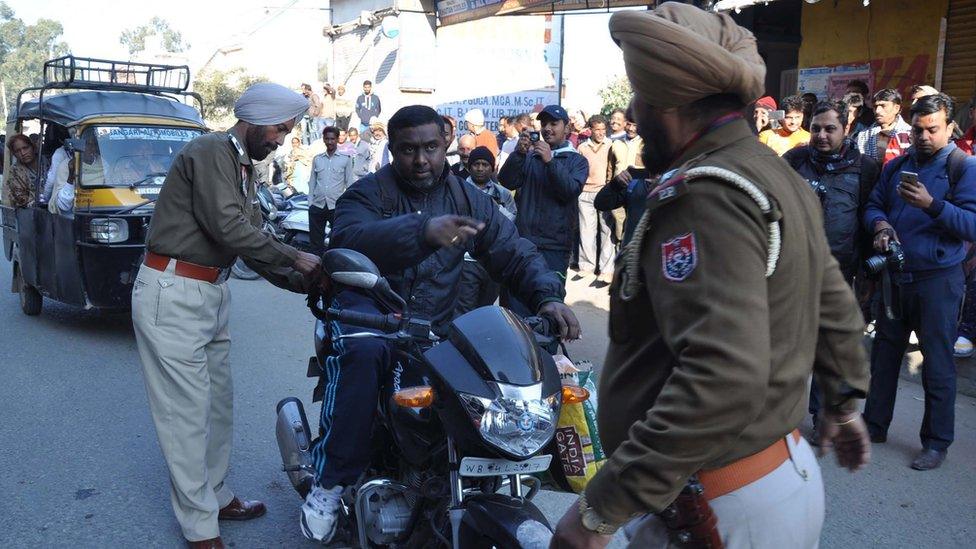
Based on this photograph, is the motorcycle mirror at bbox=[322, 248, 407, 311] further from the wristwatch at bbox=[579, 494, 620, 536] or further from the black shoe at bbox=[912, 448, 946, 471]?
the black shoe at bbox=[912, 448, 946, 471]

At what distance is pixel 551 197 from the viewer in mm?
7316

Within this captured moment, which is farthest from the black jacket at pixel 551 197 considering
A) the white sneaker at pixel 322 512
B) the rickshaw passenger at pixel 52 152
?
the rickshaw passenger at pixel 52 152

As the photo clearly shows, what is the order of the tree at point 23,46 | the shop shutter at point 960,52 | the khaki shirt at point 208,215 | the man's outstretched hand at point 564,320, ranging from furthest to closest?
the tree at point 23,46 → the shop shutter at point 960,52 → the khaki shirt at point 208,215 → the man's outstretched hand at point 564,320

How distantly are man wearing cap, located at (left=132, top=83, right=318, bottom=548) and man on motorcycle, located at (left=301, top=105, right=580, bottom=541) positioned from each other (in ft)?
1.20

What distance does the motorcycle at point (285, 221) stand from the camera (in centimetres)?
1159

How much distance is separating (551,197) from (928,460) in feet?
11.5

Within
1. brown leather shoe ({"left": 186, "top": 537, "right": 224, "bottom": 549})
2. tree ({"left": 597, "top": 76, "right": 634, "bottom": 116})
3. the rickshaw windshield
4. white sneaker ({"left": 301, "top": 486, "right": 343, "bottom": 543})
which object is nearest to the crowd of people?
white sneaker ({"left": 301, "top": 486, "right": 343, "bottom": 543})

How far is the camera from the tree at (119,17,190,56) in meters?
98.1

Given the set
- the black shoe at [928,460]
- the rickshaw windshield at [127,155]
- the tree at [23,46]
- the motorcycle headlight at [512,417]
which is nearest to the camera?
the motorcycle headlight at [512,417]

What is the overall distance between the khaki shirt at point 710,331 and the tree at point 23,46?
94.9 metres

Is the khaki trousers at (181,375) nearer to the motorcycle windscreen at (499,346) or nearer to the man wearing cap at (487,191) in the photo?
the motorcycle windscreen at (499,346)

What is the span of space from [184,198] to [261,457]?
1970mm

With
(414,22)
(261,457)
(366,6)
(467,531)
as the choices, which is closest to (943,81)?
(261,457)

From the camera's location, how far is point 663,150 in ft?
5.98
